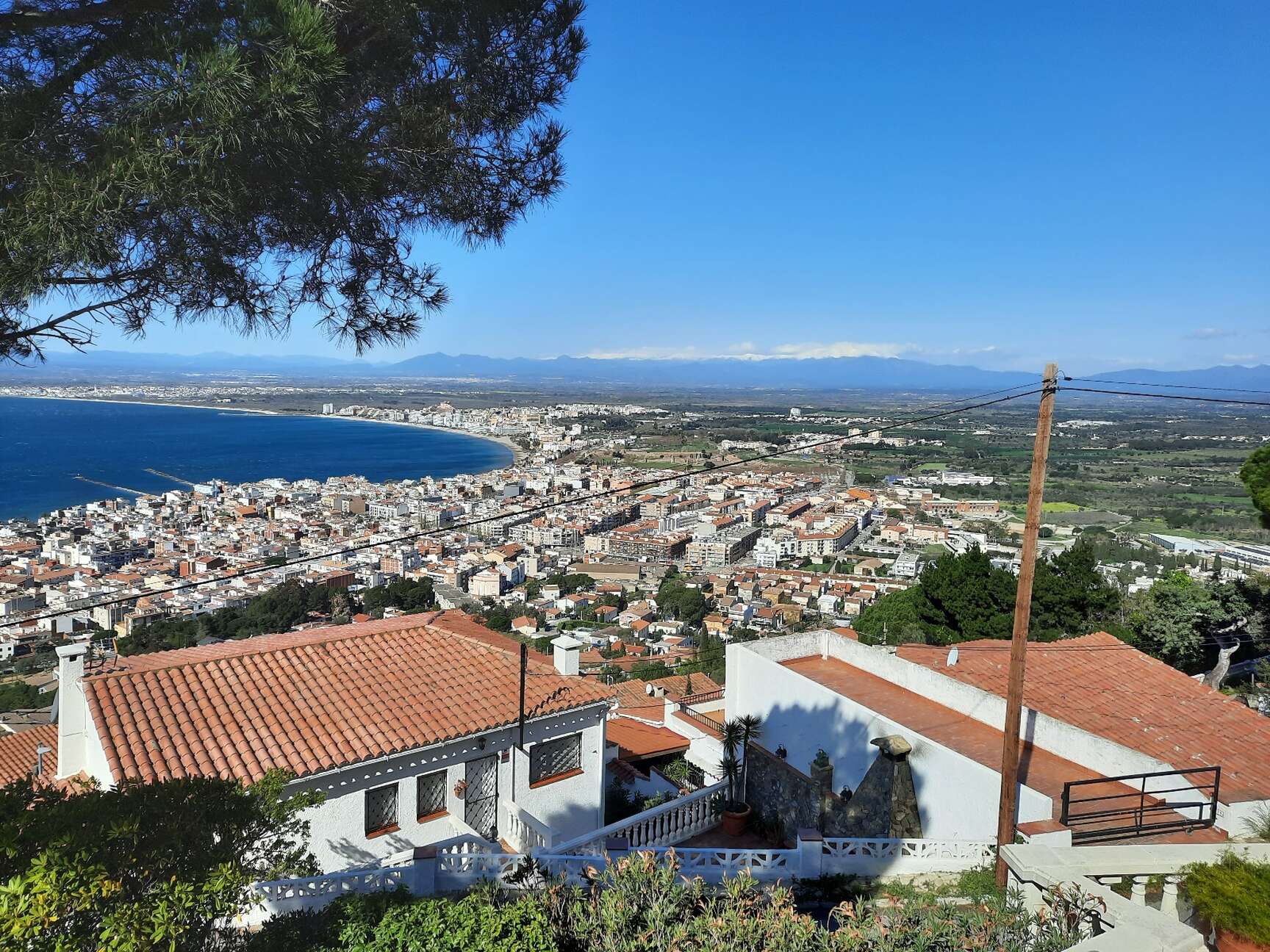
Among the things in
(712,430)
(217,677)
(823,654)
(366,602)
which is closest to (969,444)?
(712,430)

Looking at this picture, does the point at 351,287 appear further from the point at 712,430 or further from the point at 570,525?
the point at 712,430

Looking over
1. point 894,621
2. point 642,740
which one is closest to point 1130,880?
point 642,740

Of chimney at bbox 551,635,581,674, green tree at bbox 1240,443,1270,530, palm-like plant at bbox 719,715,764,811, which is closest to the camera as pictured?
palm-like plant at bbox 719,715,764,811

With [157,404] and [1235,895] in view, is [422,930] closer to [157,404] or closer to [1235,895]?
[1235,895]

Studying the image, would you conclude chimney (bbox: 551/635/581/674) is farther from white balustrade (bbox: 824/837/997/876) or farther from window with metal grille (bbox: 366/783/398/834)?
white balustrade (bbox: 824/837/997/876)

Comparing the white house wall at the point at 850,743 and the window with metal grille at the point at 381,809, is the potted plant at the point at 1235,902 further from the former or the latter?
the window with metal grille at the point at 381,809

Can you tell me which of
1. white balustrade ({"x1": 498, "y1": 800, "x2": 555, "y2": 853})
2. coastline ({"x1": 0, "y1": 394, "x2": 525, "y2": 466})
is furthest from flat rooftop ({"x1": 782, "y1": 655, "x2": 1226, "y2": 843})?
coastline ({"x1": 0, "y1": 394, "x2": 525, "y2": 466})
